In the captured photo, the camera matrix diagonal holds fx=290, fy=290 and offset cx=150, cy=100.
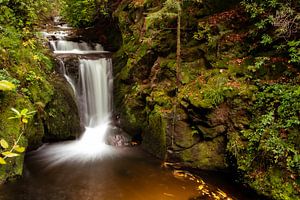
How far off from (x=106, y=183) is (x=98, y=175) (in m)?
0.50

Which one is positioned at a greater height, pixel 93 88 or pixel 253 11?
pixel 253 11

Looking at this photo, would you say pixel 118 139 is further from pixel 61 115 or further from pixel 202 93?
pixel 202 93

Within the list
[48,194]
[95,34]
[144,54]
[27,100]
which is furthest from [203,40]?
[95,34]

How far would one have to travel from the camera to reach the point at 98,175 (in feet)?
25.1

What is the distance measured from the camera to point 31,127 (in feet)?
27.3

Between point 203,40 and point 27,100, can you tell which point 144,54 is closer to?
point 203,40

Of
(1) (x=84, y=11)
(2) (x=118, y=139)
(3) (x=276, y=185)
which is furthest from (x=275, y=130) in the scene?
(1) (x=84, y=11)

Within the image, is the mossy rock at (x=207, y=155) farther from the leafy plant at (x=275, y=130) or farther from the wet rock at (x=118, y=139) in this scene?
the wet rock at (x=118, y=139)

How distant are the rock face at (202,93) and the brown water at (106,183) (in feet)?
2.66

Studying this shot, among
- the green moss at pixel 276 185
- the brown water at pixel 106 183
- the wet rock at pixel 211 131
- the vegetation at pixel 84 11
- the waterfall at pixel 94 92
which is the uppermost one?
the vegetation at pixel 84 11

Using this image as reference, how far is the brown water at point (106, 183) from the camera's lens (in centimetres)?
662

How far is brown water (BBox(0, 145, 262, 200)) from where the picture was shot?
6.62m

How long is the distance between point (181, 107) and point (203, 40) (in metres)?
2.38

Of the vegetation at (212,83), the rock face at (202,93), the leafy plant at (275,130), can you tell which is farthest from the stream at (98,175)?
the leafy plant at (275,130)
